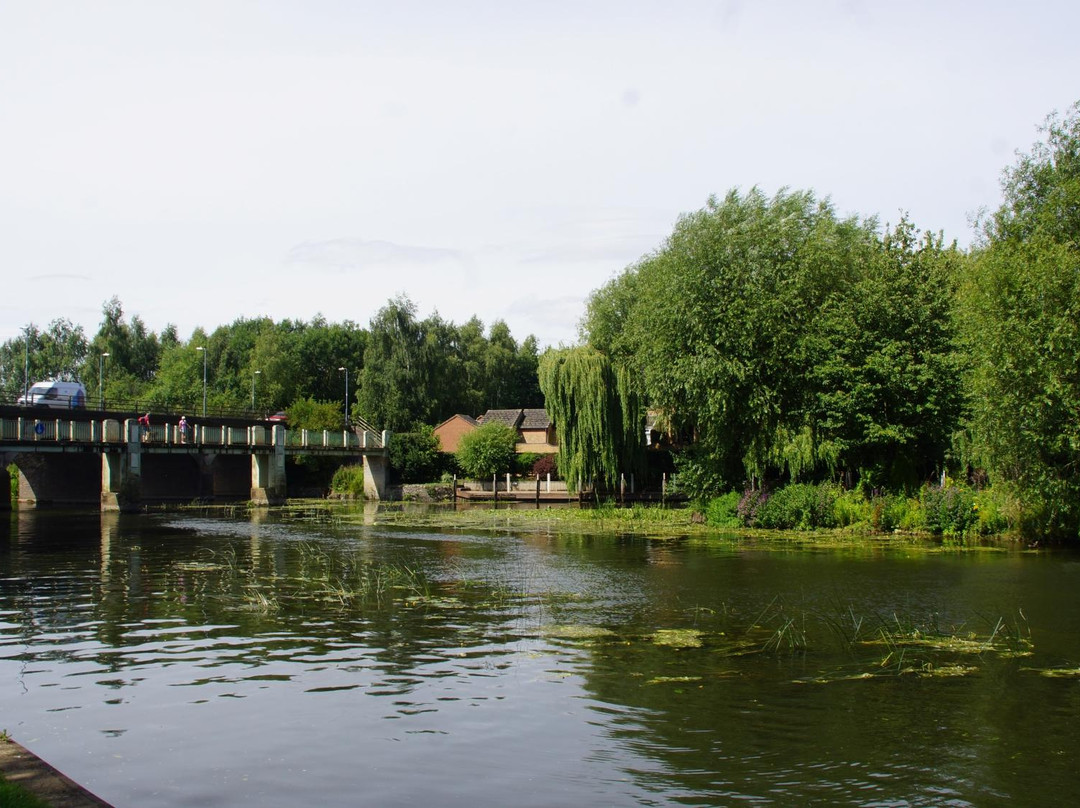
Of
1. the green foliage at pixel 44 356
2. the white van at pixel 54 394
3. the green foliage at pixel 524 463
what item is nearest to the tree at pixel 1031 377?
the green foliage at pixel 524 463

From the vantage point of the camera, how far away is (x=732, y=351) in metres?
38.7

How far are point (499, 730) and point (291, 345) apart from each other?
101m

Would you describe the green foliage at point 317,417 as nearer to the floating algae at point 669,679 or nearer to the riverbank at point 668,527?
the riverbank at point 668,527

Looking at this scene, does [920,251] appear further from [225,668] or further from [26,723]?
[26,723]

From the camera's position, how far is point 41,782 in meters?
7.14

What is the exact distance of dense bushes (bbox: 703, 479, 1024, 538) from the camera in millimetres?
32500

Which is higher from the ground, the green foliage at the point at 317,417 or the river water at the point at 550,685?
the green foliage at the point at 317,417

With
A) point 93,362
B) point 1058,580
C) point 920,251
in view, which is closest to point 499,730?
point 1058,580

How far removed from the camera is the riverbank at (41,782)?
6688mm

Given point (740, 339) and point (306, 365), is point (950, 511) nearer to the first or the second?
point (740, 339)

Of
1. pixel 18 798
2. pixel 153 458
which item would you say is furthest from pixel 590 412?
pixel 18 798

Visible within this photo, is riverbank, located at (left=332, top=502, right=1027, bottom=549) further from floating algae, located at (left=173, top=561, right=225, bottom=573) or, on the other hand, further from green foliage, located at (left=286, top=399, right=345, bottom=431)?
green foliage, located at (left=286, top=399, right=345, bottom=431)

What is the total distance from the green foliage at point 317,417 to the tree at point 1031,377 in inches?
2280

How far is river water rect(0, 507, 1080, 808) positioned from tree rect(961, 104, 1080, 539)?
18.3 feet
